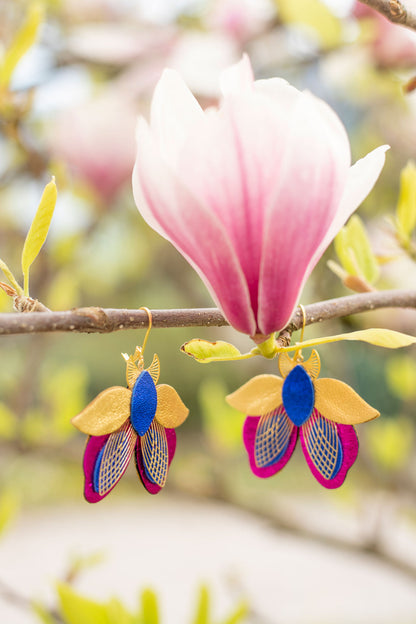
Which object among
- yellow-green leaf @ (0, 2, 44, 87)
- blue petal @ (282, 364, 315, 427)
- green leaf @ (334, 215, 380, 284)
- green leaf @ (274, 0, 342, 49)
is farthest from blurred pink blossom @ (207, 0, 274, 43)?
blue petal @ (282, 364, 315, 427)

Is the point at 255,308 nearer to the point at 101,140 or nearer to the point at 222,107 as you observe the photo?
the point at 222,107

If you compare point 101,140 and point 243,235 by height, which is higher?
point 243,235

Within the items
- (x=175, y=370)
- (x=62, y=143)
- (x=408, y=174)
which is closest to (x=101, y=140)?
(x=62, y=143)

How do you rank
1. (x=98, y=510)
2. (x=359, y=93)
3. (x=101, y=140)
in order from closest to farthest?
1. (x=101, y=140)
2. (x=359, y=93)
3. (x=98, y=510)

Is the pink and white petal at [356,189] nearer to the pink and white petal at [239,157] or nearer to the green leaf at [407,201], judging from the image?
the pink and white petal at [239,157]

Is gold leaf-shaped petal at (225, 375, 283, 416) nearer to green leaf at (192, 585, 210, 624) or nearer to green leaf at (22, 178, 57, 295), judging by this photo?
green leaf at (22, 178, 57, 295)

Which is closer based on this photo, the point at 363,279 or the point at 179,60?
the point at 363,279

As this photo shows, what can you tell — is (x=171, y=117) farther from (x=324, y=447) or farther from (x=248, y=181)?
(x=324, y=447)
